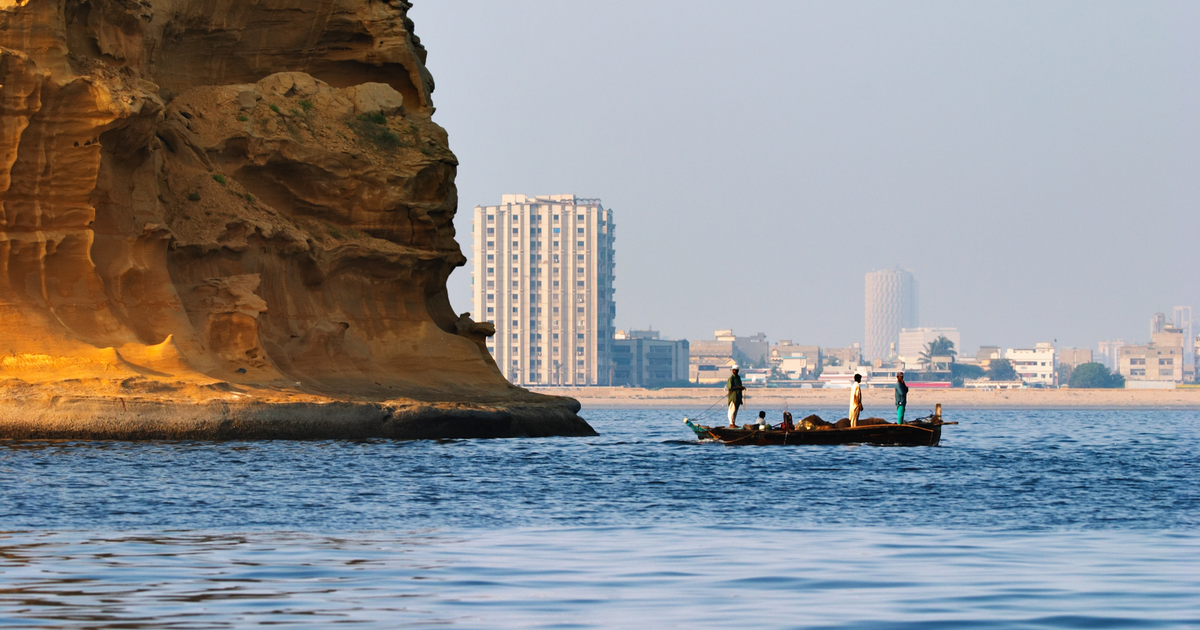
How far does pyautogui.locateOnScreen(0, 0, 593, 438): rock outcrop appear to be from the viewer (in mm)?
38312

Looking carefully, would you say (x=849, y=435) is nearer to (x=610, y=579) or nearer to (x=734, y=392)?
(x=734, y=392)

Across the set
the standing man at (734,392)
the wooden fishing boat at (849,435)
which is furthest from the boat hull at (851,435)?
the standing man at (734,392)

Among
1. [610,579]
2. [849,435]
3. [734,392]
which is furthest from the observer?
[734,392]

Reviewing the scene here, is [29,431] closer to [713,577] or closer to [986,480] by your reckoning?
[986,480]

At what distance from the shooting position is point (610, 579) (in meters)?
14.1

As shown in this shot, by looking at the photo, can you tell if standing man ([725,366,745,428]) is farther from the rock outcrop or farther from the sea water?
the rock outcrop

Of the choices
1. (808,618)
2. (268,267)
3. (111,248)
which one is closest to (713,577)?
(808,618)

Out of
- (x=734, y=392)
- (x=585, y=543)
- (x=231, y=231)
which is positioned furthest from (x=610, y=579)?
(x=231, y=231)

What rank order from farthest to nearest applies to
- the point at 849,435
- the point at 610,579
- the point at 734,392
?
1. the point at 734,392
2. the point at 849,435
3. the point at 610,579

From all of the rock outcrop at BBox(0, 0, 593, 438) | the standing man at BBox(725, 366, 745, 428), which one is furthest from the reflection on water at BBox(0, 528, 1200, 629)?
the rock outcrop at BBox(0, 0, 593, 438)

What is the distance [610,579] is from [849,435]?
25.1 metres

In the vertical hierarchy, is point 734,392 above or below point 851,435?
above

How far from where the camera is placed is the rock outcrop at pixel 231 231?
38.3 m

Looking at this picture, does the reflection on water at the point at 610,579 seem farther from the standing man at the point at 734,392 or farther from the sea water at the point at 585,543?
the standing man at the point at 734,392
